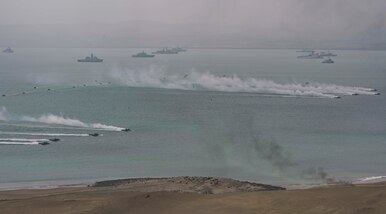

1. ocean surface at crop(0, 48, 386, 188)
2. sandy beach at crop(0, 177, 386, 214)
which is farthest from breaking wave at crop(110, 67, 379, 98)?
sandy beach at crop(0, 177, 386, 214)

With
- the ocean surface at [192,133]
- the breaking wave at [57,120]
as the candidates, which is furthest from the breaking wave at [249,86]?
the breaking wave at [57,120]

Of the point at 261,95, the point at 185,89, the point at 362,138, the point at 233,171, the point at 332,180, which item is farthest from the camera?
the point at 185,89

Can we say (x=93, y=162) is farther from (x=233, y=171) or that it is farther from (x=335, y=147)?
(x=335, y=147)

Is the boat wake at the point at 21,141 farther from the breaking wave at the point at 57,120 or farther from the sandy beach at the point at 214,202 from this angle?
the sandy beach at the point at 214,202

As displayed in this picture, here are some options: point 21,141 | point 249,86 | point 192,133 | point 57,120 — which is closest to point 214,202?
point 21,141

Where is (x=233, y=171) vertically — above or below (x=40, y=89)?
below

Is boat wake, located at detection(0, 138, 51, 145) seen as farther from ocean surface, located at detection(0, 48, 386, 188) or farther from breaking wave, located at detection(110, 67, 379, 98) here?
breaking wave, located at detection(110, 67, 379, 98)

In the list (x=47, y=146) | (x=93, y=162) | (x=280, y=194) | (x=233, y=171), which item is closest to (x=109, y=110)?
(x=47, y=146)

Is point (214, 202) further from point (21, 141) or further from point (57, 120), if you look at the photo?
point (57, 120)
